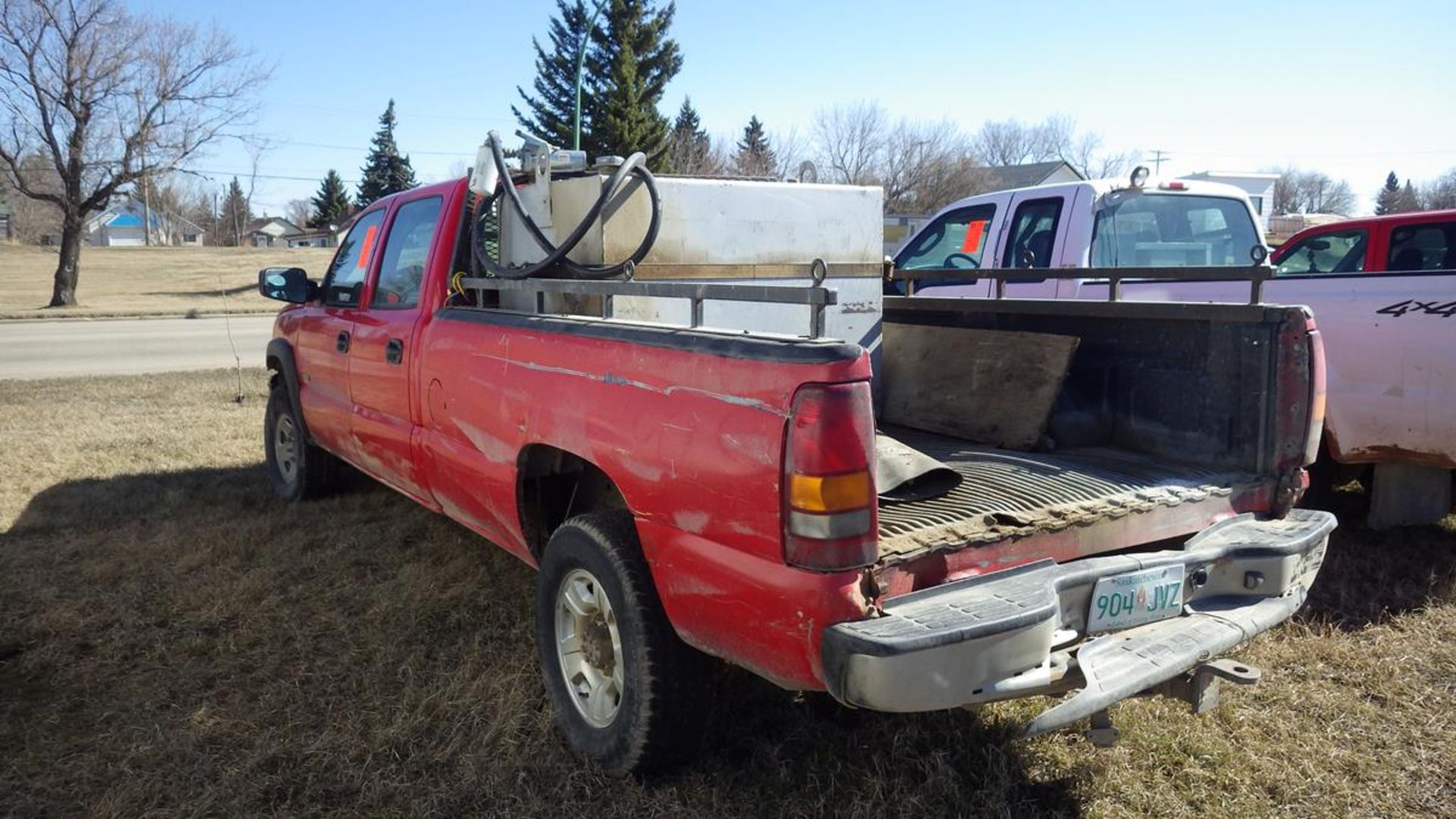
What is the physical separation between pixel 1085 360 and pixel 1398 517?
2.55 metres

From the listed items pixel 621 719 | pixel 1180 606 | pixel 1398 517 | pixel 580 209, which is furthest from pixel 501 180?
pixel 1398 517

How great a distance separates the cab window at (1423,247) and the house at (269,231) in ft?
306

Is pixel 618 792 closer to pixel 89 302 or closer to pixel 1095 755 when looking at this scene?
pixel 1095 755

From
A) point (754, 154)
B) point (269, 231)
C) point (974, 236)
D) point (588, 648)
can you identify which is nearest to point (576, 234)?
point (588, 648)

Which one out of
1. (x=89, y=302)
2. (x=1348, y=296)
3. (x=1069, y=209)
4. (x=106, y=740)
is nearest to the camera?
(x=106, y=740)

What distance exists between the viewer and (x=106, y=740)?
3.33m

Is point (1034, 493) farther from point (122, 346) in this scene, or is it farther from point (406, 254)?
point (122, 346)

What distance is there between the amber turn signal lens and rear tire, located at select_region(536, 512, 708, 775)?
2.36ft

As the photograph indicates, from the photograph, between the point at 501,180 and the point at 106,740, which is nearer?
the point at 106,740

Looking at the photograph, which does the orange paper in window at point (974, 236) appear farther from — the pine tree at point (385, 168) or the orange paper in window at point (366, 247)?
Result: the pine tree at point (385, 168)

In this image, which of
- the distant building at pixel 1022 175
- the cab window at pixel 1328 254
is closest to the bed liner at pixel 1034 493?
the cab window at pixel 1328 254

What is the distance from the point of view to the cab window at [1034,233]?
6559 millimetres

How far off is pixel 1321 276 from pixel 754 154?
53.1m

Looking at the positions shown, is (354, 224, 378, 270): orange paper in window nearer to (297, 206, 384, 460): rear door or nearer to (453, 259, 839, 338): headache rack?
(297, 206, 384, 460): rear door
